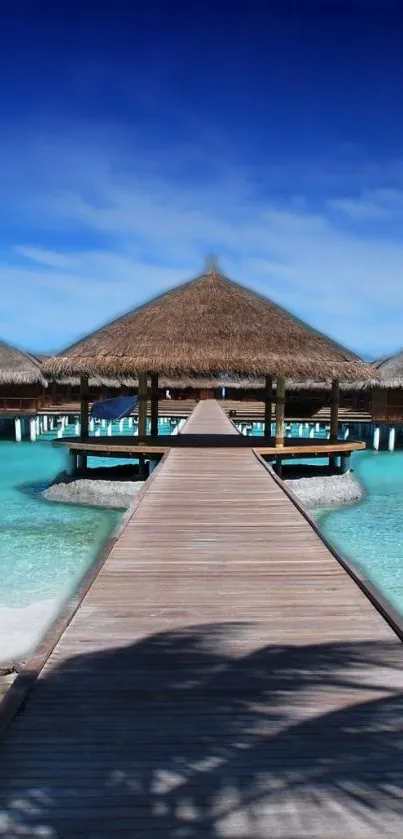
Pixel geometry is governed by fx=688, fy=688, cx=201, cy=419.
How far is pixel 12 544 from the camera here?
9.31 meters

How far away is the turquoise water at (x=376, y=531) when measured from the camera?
7914mm

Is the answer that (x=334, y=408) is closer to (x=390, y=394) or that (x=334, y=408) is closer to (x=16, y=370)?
(x=390, y=394)

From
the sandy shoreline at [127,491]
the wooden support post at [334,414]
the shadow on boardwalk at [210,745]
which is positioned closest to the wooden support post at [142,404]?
the sandy shoreline at [127,491]

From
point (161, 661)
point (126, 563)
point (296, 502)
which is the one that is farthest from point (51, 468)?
point (161, 661)

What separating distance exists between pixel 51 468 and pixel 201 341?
7.07 m

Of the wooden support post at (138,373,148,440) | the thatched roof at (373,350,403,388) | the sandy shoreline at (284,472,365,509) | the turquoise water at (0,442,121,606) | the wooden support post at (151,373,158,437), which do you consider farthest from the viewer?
the thatched roof at (373,350,403,388)

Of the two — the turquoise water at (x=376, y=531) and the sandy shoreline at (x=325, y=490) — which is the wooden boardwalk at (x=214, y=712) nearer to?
the turquoise water at (x=376, y=531)

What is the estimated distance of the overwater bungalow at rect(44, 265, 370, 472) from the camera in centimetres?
1209

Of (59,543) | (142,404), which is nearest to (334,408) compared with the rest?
(142,404)

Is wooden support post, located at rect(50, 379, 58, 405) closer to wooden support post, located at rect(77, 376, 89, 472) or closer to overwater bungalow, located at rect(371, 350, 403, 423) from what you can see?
overwater bungalow, located at rect(371, 350, 403, 423)

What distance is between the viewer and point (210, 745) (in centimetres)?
250

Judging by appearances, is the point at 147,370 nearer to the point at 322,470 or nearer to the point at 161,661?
the point at 322,470

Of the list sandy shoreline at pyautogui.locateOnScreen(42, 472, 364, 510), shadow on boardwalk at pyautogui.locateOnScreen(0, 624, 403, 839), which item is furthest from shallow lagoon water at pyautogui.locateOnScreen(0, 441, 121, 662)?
shadow on boardwalk at pyautogui.locateOnScreen(0, 624, 403, 839)

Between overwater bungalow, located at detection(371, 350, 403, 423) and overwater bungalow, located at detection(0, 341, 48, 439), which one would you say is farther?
overwater bungalow, located at detection(0, 341, 48, 439)
